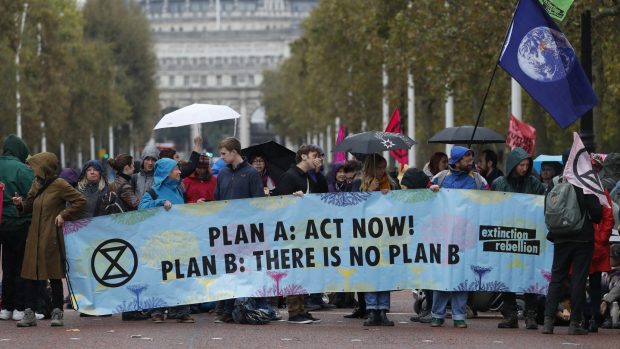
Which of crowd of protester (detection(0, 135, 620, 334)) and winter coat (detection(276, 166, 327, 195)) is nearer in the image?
crowd of protester (detection(0, 135, 620, 334))

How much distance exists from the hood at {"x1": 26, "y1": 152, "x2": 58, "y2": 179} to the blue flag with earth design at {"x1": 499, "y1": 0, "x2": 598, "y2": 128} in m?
4.49

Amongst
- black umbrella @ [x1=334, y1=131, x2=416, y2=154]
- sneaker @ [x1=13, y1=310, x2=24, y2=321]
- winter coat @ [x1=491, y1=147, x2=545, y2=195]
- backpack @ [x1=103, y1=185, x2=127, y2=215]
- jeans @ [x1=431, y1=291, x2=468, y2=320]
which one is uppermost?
black umbrella @ [x1=334, y1=131, x2=416, y2=154]

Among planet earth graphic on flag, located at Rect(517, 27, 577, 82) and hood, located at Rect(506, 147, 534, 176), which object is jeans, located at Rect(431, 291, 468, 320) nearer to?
hood, located at Rect(506, 147, 534, 176)

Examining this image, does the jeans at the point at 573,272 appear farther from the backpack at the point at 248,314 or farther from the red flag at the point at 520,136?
the red flag at the point at 520,136

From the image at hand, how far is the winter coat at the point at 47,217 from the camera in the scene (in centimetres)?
1688

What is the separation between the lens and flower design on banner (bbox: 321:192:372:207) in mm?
17000

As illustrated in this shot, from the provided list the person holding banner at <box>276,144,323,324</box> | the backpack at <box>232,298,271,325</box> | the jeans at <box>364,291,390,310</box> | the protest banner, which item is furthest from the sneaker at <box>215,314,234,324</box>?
the jeans at <box>364,291,390,310</box>

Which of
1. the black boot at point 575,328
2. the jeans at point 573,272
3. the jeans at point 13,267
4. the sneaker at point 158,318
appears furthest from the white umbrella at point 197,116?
the black boot at point 575,328

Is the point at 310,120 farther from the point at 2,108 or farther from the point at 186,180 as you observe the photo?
the point at 186,180

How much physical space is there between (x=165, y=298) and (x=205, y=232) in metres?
0.75

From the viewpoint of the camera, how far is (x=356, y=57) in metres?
68.6

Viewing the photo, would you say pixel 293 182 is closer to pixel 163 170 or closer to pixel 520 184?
pixel 163 170

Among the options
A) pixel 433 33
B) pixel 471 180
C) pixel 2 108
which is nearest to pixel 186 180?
pixel 471 180

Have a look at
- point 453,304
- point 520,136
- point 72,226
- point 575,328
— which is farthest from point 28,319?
point 520,136
